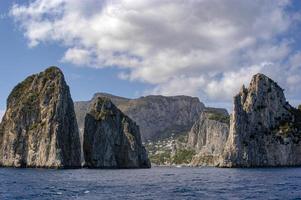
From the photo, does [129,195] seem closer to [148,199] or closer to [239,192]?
[148,199]

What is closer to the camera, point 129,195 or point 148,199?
point 148,199

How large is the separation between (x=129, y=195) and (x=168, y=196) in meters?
6.29

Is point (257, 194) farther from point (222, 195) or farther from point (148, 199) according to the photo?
point (148, 199)

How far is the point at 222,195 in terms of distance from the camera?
76062mm

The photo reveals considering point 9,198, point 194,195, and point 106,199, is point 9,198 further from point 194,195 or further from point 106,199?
point 194,195

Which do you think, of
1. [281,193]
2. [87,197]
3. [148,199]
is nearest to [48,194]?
[87,197]

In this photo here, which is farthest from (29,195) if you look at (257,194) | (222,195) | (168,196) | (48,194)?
(257,194)

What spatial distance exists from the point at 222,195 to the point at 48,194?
1038 inches

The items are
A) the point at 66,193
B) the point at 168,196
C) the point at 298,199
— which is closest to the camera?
the point at 298,199

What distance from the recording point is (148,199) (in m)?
71.0

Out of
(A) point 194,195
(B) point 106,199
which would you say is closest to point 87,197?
(B) point 106,199

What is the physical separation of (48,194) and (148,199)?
1718 centimetres

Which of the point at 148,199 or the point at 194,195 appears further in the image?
the point at 194,195

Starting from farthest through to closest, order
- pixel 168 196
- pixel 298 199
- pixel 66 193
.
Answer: pixel 66 193 → pixel 168 196 → pixel 298 199
